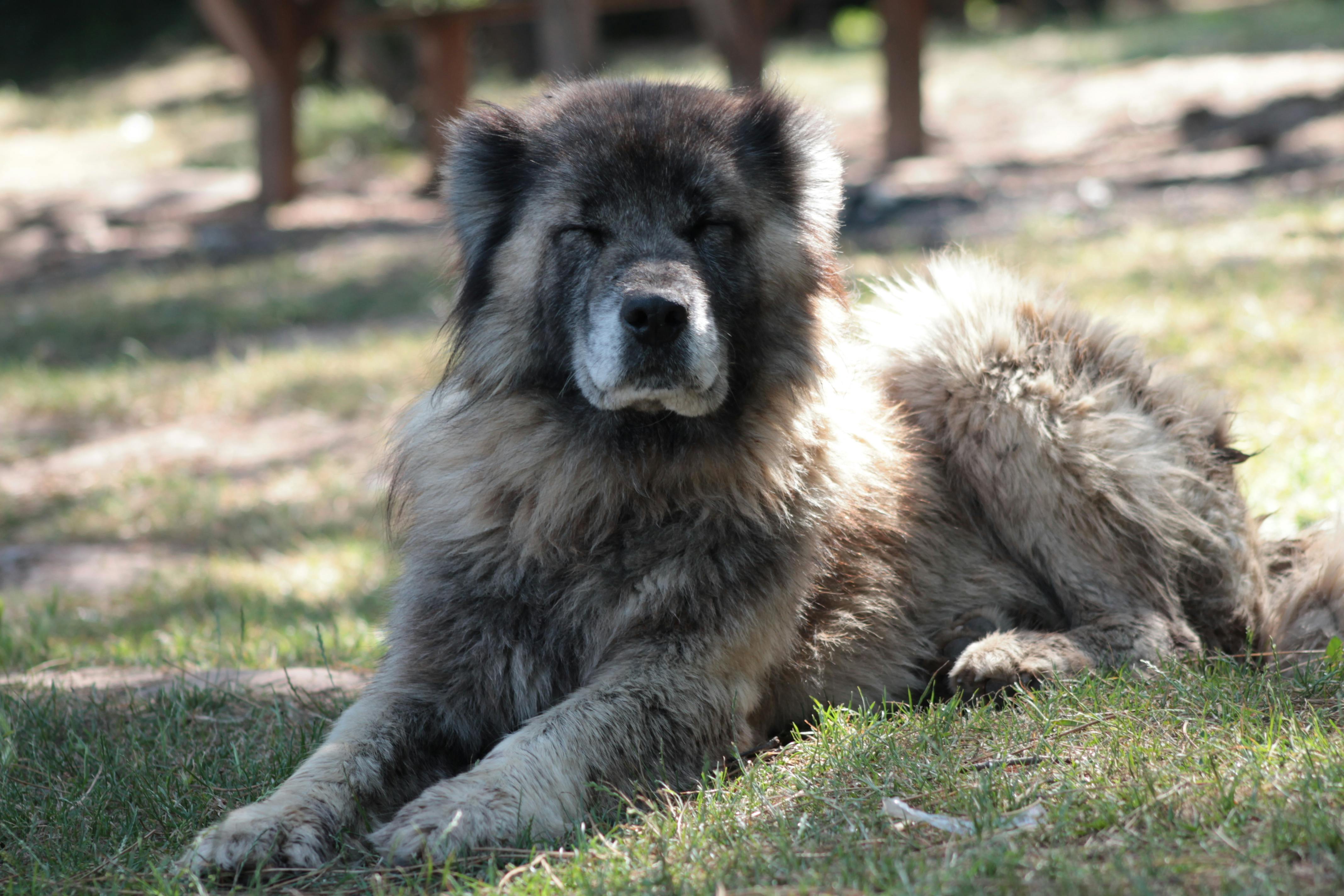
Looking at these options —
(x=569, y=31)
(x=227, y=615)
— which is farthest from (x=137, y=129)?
(x=227, y=615)

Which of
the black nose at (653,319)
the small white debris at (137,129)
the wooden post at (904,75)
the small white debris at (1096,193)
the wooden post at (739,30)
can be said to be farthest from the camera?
the small white debris at (137,129)

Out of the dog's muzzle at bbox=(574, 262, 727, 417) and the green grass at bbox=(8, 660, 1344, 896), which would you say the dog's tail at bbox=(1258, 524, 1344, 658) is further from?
the dog's muzzle at bbox=(574, 262, 727, 417)

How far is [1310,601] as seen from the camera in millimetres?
4059

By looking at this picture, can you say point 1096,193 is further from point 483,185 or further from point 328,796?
point 328,796

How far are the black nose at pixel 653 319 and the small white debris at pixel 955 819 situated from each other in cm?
126

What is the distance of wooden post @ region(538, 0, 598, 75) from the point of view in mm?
12227

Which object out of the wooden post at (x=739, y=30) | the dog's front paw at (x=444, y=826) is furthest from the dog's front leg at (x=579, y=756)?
the wooden post at (x=739, y=30)

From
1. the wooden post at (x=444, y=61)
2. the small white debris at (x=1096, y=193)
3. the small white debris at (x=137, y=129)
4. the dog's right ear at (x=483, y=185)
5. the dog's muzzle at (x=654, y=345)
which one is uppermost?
the wooden post at (x=444, y=61)

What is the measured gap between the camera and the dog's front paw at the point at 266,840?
2898mm

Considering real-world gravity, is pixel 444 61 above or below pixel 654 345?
above

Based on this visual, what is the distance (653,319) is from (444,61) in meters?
11.7

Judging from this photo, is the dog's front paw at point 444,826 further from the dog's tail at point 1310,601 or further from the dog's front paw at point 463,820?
the dog's tail at point 1310,601

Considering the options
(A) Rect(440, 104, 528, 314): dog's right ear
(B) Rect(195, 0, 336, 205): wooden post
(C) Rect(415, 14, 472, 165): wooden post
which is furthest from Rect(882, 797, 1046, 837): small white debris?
(B) Rect(195, 0, 336, 205): wooden post

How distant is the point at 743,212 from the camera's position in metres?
3.64
